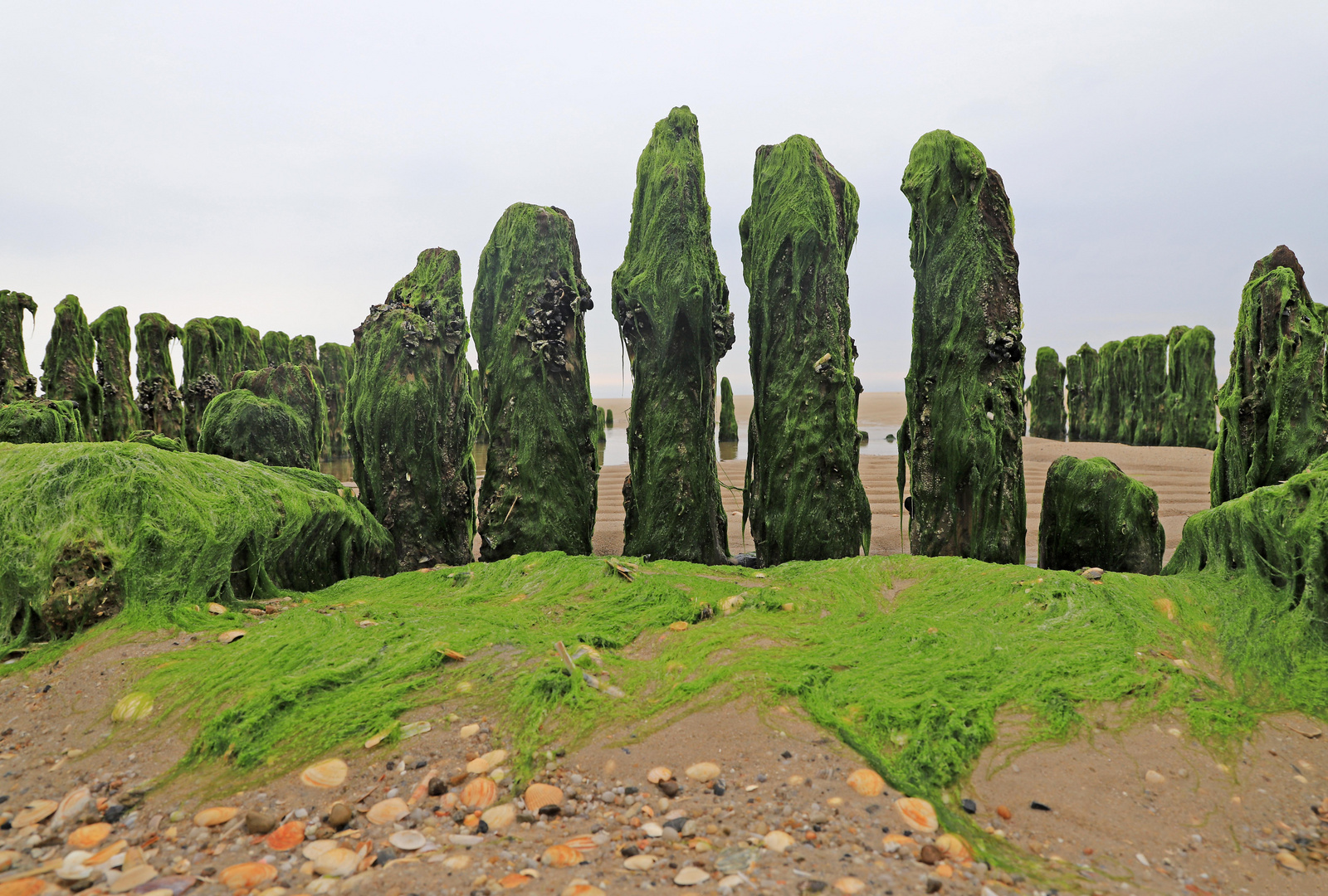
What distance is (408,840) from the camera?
2082 mm

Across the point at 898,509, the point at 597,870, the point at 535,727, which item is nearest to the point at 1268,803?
the point at 597,870

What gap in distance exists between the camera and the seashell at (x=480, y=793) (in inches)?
90.5

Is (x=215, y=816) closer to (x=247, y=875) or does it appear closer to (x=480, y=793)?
(x=247, y=875)

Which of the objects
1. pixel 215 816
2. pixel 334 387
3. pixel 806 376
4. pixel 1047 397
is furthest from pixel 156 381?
pixel 1047 397

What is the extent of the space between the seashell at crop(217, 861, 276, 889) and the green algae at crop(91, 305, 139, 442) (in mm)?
20573

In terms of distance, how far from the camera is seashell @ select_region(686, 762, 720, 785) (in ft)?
7.96

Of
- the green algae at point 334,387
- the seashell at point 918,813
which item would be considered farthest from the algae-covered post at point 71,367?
the seashell at point 918,813

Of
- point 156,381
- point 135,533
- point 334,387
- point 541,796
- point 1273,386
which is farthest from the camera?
point 334,387

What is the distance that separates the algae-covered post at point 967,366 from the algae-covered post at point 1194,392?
60.3ft

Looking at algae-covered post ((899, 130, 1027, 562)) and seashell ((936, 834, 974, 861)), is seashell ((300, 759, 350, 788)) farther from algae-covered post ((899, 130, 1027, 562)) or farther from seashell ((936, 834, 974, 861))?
algae-covered post ((899, 130, 1027, 562))

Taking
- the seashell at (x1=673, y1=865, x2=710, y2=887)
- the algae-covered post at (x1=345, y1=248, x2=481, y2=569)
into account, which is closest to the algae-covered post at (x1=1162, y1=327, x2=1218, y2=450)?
the algae-covered post at (x1=345, y1=248, x2=481, y2=569)

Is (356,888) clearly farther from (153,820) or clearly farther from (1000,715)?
(1000,715)

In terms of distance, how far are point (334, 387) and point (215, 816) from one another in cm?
3038

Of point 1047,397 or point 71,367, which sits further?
point 1047,397
